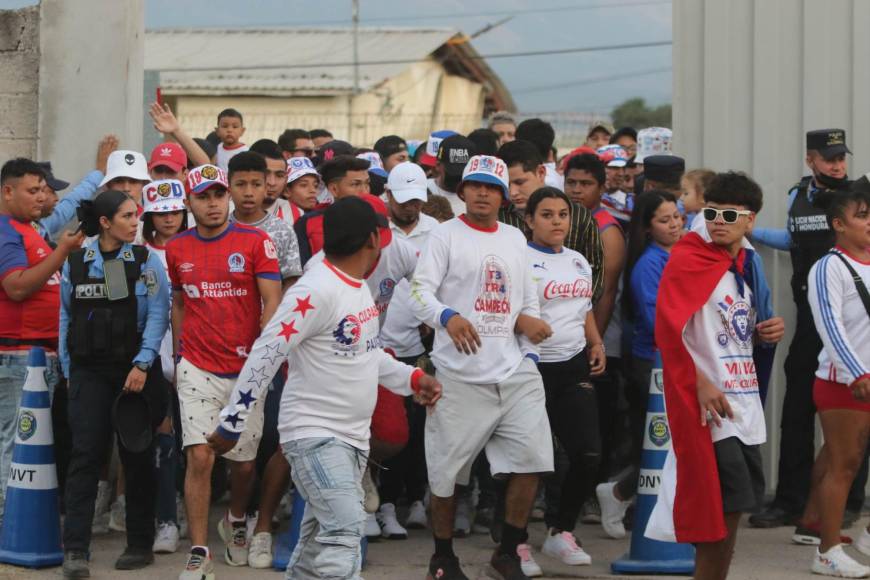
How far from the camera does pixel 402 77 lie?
1735 inches

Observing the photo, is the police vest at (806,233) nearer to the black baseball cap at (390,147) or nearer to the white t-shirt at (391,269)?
the white t-shirt at (391,269)

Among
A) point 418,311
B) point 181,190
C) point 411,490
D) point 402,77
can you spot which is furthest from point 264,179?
point 402,77

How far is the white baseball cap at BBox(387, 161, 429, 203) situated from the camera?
877 centimetres

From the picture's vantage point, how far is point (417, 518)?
9.11 m

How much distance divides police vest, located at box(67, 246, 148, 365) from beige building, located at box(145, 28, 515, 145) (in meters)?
27.5

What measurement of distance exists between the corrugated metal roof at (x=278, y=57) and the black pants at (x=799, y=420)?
3282 cm

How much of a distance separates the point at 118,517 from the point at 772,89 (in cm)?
520

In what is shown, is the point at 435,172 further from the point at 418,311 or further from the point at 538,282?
the point at 418,311

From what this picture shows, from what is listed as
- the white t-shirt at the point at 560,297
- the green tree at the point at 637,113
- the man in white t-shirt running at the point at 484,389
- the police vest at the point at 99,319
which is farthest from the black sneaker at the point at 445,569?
the green tree at the point at 637,113

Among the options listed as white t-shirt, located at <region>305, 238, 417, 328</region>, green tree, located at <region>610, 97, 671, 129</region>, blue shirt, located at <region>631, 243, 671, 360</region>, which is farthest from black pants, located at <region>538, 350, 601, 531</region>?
green tree, located at <region>610, 97, 671, 129</region>

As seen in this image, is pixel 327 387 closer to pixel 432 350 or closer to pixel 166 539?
pixel 432 350

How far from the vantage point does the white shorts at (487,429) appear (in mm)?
7586

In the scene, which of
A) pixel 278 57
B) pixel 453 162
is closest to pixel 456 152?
pixel 453 162

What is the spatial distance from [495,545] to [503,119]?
5.20 m
